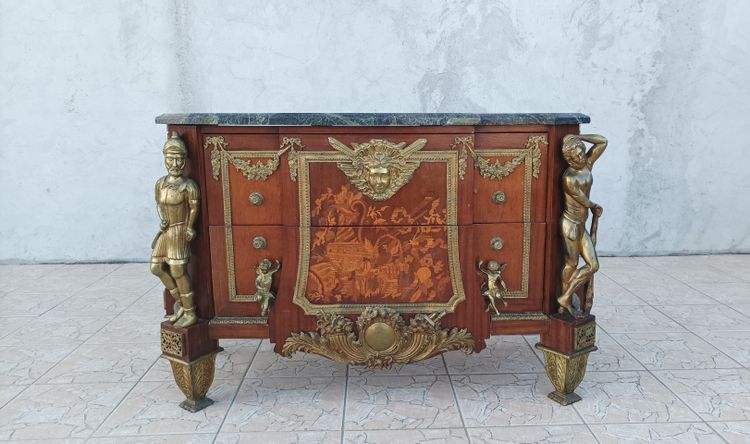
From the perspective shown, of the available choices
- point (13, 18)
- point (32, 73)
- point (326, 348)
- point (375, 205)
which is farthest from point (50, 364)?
point (13, 18)

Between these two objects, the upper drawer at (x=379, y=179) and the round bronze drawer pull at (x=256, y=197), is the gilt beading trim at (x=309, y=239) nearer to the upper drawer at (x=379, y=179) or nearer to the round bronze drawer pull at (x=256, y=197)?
the upper drawer at (x=379, y=179)

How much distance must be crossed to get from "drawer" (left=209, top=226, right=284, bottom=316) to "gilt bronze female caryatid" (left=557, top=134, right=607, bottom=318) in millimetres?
1065

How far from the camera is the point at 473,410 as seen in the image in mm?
2234

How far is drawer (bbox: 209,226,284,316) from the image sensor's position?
7.14 feet

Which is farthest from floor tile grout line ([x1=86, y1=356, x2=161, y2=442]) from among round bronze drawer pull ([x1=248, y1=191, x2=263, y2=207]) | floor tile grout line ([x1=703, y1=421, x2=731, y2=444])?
floor tile grout line ([x1=703, y1=421, x2=731, y2=444])

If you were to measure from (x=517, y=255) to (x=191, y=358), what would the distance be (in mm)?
1334

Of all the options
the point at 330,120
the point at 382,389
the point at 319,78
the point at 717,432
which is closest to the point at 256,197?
the point at 330,120

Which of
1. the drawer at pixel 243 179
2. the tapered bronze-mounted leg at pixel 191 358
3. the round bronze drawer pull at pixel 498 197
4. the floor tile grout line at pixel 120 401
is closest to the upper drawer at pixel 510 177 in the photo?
the round bronze drawer pull at pixel 498 197

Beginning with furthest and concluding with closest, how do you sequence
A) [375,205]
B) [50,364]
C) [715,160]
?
1. [715,160]
2. [50,364]
3. [375,205]

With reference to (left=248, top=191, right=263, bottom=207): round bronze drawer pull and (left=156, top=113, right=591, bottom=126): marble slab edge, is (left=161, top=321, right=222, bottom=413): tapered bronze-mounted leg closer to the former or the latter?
(left=248, top=191, right=263, bottom=207): round bronze drawer pull

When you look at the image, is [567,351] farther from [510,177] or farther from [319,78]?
[319,78]

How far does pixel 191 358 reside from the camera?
218 cm

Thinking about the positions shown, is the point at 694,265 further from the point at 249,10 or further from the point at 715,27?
the point at 249,10

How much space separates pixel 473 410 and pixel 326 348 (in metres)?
0.63
